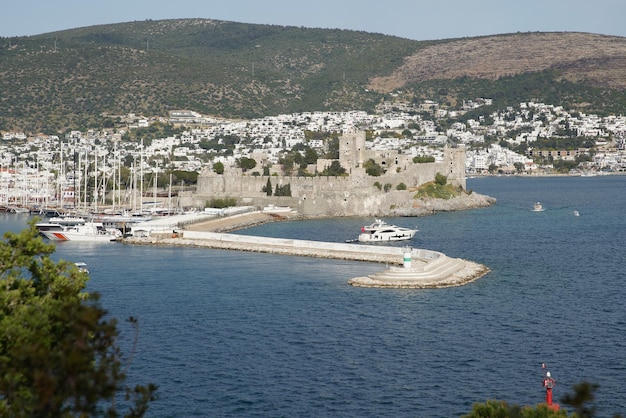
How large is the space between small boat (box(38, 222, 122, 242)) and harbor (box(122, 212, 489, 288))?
1.12 metres

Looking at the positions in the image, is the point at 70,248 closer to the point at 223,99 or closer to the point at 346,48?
the point at 223,99

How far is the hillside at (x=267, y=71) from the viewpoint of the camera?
120500 millimetres

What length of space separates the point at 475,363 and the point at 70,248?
2394cm

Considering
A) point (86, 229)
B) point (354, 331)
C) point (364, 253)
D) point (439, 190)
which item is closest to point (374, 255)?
point (364, 253)

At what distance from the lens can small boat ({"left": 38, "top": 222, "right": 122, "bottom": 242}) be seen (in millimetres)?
42875

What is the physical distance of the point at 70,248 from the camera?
3966 cm

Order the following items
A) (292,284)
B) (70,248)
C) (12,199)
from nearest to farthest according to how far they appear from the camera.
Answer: (292,284) → (70,248) → (12,199)

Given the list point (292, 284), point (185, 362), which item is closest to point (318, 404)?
point (185, 362)

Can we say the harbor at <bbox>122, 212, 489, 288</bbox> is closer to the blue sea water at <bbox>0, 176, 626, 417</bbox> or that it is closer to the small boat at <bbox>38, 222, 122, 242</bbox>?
the blue sea water at <bbox>0, 176, 626, 417</bbox>

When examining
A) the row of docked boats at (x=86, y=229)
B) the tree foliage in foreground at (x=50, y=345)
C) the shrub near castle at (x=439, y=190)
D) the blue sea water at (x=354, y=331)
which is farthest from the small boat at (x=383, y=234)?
the tree foliage in foreground at (x=50, y=345)

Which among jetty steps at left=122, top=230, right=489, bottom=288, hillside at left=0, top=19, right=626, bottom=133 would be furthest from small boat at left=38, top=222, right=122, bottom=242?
hillside at left=0, top=19, right=626, bottom=133

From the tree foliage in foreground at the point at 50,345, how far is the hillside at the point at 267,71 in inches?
4061

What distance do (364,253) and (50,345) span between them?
25485 millimetres

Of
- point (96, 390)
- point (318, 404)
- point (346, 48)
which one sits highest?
point (346, 48)
